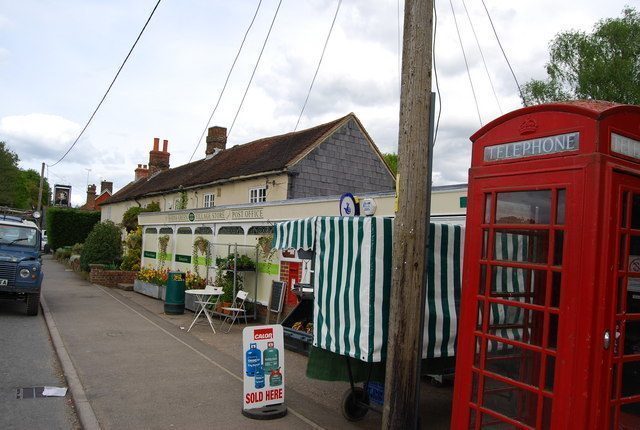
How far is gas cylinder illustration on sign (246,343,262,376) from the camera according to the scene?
6.02m

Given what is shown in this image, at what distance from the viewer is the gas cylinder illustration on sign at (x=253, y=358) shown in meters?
6.02

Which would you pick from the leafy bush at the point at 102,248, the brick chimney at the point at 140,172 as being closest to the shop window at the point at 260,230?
the leafy bush at the point at 102,248

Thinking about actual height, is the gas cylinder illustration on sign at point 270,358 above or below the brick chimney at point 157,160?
below

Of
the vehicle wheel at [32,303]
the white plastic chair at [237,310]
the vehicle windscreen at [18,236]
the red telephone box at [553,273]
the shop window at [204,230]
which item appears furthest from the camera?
the shop window at [204,230]

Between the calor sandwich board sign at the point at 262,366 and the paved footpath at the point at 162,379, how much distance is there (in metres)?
0.25

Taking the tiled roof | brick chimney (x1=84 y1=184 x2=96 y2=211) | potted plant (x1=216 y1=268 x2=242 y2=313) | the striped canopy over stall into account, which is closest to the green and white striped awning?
the striped canopy over stall

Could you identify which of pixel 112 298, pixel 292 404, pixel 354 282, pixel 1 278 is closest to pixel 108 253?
pixel 112 298

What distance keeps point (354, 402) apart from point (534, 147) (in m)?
3.63

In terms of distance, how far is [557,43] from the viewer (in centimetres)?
2628

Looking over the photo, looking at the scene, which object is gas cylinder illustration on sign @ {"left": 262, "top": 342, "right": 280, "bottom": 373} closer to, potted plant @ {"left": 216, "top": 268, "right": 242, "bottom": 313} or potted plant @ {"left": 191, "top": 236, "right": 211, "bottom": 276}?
potted plant @ {"left": 216, "top": 268, "right": 242, "bottom": 313}

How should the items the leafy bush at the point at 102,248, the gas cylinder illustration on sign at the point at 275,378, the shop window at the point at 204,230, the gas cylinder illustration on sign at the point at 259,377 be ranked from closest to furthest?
the gas cylinder illustration on sign at the point at 259,377
the gas cylinder illustration on sign at the point at 275,378
the shop window at the point at 204,230
the leafy bush at the point at 102,248

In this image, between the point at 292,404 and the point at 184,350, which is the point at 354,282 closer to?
the point at 292,404

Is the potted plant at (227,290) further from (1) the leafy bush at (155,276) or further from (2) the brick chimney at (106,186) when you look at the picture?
(2) the brick chimney at (106,186)

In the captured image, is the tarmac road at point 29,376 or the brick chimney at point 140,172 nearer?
the tarmac road at point 29,376
